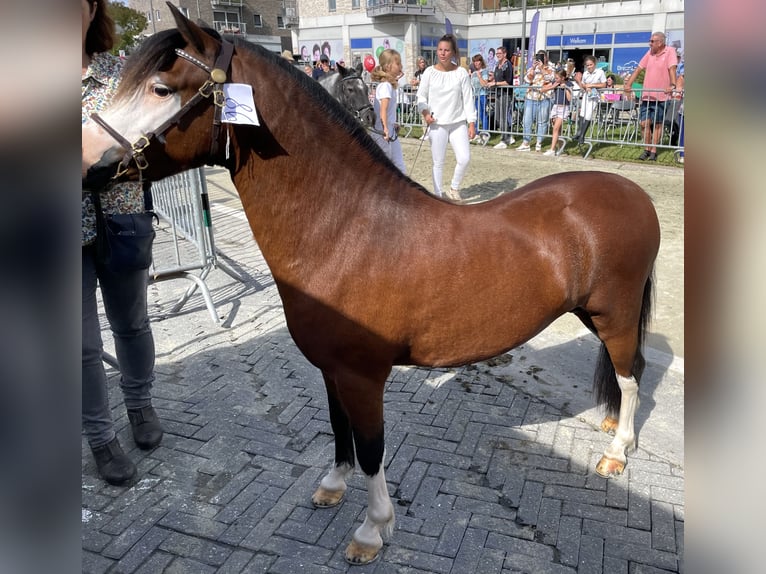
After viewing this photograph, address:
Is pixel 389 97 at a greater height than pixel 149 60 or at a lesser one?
greater

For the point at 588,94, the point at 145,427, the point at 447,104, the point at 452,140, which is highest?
the point at 588,94

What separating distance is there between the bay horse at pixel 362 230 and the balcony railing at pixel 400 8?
1515 inches

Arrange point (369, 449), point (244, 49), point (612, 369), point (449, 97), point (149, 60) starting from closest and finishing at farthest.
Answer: point (149, 60)
point (244, 49)
point (369, 449)
point (612, 369)
point (449, 97)

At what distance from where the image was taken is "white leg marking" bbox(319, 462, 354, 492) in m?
2.83

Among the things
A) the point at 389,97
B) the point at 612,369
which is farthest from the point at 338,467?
the point at 389,97

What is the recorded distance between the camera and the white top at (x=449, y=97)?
7.48m

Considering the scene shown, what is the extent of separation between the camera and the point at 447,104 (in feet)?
24.7

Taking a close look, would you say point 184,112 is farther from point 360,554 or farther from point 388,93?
point 388,93

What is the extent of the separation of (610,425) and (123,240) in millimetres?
2951

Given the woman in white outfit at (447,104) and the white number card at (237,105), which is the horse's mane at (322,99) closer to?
the white number card at (237,105)

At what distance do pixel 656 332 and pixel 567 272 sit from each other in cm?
245

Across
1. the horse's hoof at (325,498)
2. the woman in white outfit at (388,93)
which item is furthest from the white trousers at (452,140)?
the horse's hoof at (325,498)

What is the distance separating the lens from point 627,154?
37.3ft
